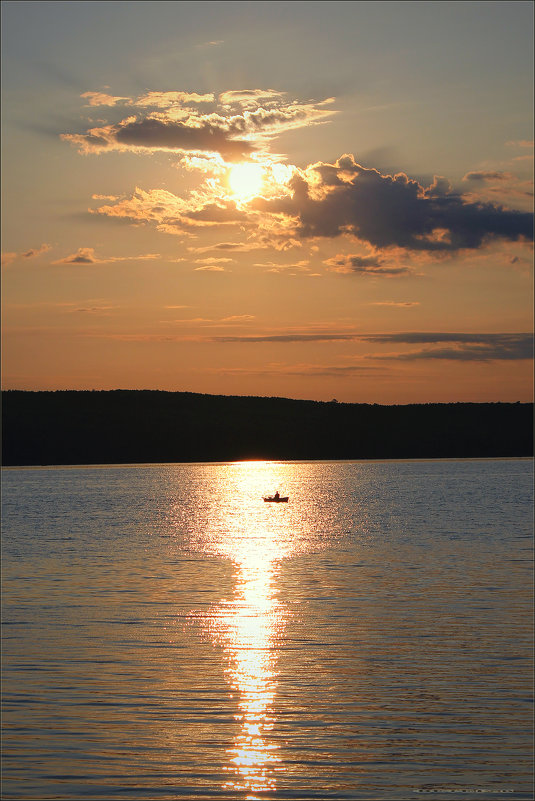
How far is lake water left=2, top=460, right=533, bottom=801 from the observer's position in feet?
62.5

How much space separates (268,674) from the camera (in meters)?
26.8

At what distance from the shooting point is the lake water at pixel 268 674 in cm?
1906

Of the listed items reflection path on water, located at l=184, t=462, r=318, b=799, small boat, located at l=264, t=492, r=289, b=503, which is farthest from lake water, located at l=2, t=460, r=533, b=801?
small boat, located at l=264, t=492, r=289, b=503

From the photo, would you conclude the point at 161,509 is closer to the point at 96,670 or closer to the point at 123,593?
the point at 123,593

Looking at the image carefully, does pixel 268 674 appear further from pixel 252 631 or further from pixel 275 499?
pixel 275 499

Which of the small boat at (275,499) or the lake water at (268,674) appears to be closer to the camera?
the lake water at (268,674)

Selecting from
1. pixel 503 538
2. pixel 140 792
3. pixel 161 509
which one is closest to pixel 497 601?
pixel 140 792

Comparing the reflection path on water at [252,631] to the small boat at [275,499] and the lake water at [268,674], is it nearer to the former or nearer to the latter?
the lake water at [268,674]

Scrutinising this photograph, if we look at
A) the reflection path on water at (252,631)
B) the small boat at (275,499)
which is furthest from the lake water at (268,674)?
the small boat at (275,499)

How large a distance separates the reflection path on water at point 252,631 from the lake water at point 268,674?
9cm

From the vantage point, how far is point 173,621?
3497cm

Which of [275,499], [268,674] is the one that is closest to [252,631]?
[268,674]

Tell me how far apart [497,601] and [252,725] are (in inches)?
751

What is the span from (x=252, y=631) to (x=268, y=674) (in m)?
6.31
